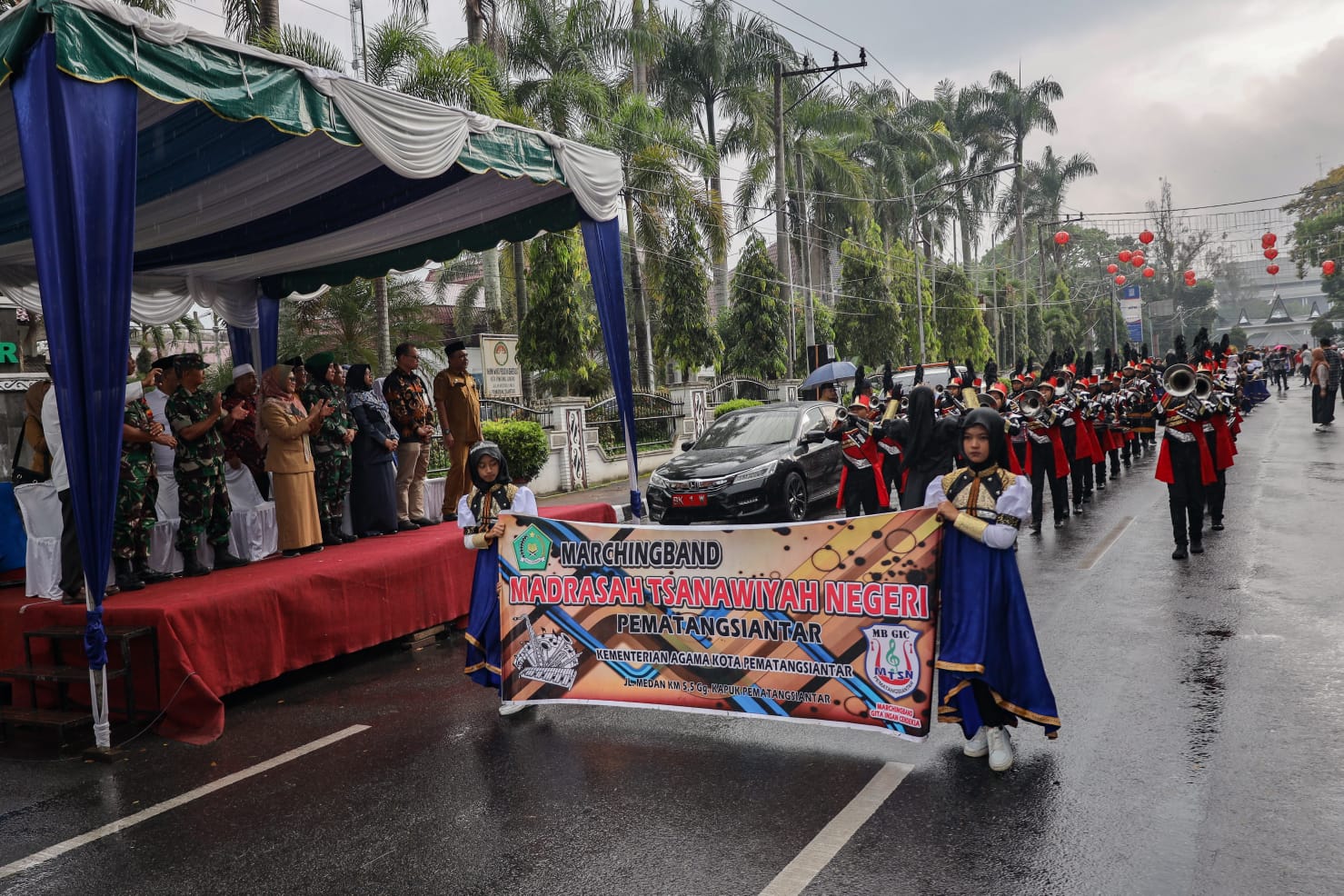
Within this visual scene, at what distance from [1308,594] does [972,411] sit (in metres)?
4.87

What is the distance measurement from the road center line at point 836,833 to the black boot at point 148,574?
5207 millimetres

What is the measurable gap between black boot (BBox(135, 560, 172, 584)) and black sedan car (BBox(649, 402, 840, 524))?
21.3 ft

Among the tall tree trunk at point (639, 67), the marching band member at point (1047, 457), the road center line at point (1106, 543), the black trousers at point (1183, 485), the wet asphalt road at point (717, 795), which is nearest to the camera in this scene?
the wet asphalt road at point (717, 795)

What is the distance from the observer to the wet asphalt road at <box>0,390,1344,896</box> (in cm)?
388

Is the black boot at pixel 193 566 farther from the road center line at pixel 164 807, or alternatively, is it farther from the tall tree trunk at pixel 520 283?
the tall tree trunk at pixel 520 283

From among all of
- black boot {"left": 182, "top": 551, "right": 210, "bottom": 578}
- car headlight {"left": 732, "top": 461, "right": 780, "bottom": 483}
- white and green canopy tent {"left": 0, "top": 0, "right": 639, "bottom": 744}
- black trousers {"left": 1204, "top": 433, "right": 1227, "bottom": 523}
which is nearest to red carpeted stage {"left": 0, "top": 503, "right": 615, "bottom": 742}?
black boot {"left": 182, "top": 551, "right": 210, "bottom": 578}

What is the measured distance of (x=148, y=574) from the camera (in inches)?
284

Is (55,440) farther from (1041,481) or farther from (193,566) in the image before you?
(1041,481)

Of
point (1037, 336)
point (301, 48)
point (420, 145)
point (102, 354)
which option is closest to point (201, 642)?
point (102, 354)

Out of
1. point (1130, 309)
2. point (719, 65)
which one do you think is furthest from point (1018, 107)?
point (719, 65)

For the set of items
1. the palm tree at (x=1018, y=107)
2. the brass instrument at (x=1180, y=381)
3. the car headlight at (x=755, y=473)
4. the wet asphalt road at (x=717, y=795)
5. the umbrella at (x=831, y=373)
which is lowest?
the wet asphalt road at (x=717, y=795)

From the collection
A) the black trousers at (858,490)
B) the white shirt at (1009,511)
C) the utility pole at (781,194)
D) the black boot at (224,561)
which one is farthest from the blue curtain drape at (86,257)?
the utility pole at (781,194)

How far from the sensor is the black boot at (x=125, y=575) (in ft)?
22.6

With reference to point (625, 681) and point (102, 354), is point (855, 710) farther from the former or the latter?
point (102, 354)
